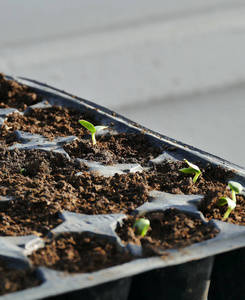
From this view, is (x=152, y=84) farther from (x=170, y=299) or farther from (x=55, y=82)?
(x=170, y=299)

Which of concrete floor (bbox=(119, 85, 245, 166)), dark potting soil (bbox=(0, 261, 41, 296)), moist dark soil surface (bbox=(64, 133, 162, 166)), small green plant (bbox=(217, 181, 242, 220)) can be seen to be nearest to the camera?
dark potting soil (bbox=(0, 261, 41, 296))

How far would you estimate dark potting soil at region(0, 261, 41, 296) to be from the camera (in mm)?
861

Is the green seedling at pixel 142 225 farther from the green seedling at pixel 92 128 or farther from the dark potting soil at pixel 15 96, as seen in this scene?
the dark potting soil at pixel 15 96

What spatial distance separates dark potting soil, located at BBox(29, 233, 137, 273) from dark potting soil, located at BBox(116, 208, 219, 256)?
5cm

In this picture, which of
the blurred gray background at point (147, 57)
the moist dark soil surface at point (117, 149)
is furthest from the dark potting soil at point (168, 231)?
the blurred gray background at point (147, 57)

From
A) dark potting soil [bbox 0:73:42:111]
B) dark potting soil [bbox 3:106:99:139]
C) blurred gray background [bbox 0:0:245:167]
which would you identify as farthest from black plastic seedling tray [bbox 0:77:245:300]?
blurred gray background [bbox 0:0:245:167]

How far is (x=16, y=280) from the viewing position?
89 centimetres

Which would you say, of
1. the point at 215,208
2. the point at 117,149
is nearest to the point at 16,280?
the point at 215,208

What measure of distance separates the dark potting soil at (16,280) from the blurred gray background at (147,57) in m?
2.32

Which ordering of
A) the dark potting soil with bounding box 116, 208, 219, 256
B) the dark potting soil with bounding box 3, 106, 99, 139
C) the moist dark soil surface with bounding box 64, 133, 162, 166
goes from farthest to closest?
the dark potting soil with bounding box 3, 106, 99, 139 < the moist dark soil surface with bounding box 64, 133, 162, 166 < the dark potting soil with bounding box 116, 208, 219, 256

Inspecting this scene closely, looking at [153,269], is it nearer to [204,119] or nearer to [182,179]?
[182,179]

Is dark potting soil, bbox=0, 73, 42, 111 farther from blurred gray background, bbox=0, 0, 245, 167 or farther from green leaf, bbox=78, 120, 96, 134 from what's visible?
blurred gray background, bbox=0, 0, 245, 167

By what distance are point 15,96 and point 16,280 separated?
1216mm

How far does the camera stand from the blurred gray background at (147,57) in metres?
3.37
